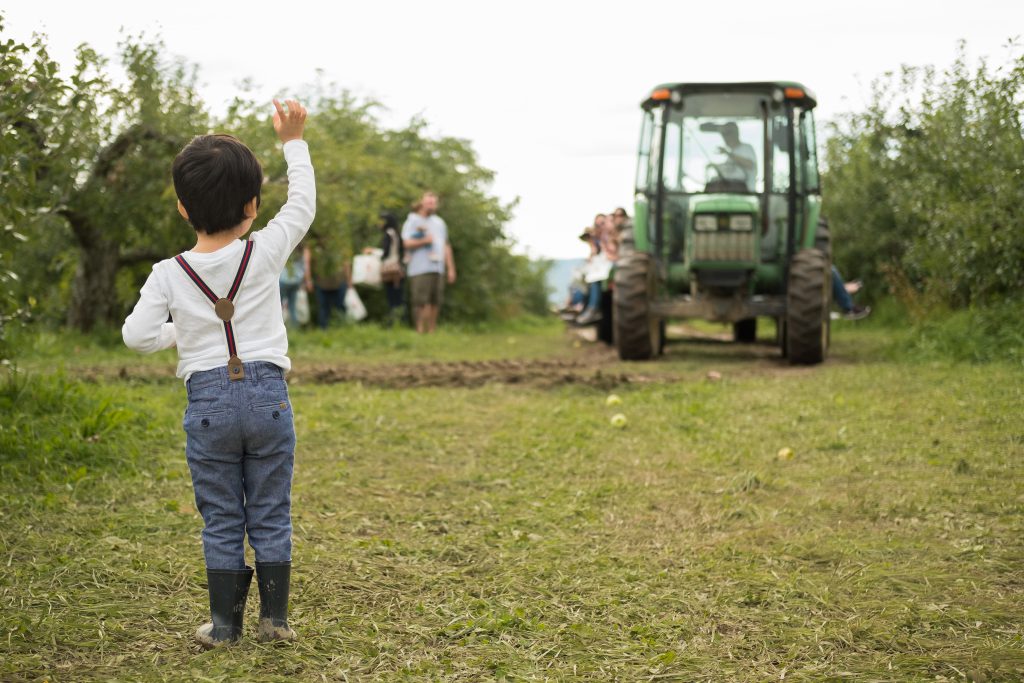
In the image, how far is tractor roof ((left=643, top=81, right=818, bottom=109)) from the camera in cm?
1220

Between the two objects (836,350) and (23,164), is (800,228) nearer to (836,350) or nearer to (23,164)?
(836,350)

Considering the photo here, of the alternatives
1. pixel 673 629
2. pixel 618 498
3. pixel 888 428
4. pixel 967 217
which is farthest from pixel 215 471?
pixel 967 217

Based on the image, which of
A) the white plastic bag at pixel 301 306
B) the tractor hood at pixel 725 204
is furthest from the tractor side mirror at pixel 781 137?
the white plastic bag at pixel 301 306

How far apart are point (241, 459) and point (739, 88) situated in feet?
31.6

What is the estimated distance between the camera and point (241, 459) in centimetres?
363

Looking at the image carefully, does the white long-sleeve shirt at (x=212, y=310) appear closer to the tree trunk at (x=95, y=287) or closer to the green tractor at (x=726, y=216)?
the green tractor at (x=726, y=216)

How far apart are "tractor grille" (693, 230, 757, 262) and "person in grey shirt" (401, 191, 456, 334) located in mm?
5029

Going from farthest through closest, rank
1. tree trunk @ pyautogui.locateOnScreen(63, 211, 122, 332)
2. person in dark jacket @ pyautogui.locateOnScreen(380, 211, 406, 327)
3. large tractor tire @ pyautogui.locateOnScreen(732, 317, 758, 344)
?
person in dark jacket @ pyautogui.locateOnScreen(380, 211, 406, 327) < large tractor tire @ pyautogui.locateOnScreen(732, 317, 758, 344) < tree trunk @ pyautogui.locateOnScreen(63, 211, 122, 332)

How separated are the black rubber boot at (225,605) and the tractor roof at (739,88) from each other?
945 centimetres

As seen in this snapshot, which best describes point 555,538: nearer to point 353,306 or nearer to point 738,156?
point 738,156

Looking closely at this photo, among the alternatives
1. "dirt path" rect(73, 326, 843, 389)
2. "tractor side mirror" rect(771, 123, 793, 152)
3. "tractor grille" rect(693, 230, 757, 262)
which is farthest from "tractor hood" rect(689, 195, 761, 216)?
"dirt path" rect(73, 326, 843, 389)

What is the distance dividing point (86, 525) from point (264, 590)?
1.59 m

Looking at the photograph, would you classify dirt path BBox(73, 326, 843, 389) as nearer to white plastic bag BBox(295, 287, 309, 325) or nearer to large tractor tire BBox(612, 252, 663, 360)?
large tractor tire BBox(612, 252, 663, 360)

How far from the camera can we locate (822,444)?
276 inches
